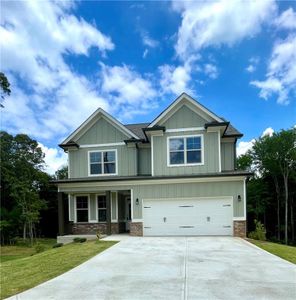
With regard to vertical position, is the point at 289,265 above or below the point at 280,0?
below

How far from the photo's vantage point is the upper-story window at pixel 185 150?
57.4ft

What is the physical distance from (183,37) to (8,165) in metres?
20.9

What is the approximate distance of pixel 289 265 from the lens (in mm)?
8961

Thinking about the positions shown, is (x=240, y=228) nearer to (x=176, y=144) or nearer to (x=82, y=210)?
(x=176, y=144)

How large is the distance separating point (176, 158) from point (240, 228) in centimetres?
496

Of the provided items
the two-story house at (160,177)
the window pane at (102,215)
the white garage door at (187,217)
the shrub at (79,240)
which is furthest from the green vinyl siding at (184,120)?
the shrub at (79,240)

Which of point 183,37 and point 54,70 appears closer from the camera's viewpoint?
point 183,37

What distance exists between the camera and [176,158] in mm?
17656

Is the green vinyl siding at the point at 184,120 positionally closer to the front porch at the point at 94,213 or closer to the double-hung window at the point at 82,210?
the front porch at the point at 94,213

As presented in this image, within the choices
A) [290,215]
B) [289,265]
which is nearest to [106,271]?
[289,265]

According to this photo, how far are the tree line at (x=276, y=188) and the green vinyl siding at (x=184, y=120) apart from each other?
14027mm

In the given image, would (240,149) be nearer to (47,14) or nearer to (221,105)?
(221,105)

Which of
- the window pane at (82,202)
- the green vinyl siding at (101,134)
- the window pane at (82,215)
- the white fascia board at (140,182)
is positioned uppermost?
the green vinyl siding at (101,134)

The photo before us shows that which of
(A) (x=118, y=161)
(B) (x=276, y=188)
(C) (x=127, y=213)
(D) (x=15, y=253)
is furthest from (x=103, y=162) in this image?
Result: (B) (x=276, y=188)
